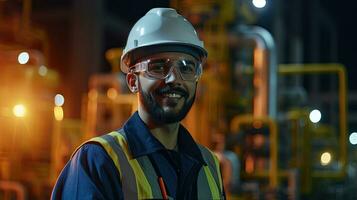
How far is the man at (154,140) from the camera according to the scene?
1.77 m

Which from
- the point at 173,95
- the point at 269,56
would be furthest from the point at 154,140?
the point at 269,56

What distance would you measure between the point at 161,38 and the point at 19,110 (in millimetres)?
5441

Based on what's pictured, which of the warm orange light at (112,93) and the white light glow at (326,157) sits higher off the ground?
the warm orange light at (112,93)

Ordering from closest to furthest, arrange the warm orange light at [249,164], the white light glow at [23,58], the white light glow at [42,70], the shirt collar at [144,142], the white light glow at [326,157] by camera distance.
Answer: the shirt collar at [144,142] → the warm orange light at [249,164] → the white light glow at [23,58] → the white light glow at [42,70] → the white light glow at [326,157]

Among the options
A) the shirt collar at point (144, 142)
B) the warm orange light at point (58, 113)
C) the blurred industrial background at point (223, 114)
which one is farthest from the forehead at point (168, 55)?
the warm orange light at point (58, 113)

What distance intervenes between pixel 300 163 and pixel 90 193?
577 cm

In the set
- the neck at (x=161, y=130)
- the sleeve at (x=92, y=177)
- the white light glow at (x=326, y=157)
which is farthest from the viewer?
the white light glow at (x=326, y=157)

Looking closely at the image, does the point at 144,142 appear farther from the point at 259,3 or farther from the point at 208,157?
the point at 259,3

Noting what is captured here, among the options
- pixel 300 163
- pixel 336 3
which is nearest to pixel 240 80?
pixel 300 163

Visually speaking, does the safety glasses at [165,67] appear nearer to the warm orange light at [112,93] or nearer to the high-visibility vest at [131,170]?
the high-visibility vest at [131,170]

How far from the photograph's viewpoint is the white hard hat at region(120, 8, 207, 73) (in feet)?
6.56

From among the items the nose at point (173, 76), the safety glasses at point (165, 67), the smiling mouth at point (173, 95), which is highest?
the safety glasses at point (165, 67)

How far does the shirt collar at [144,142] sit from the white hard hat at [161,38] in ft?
0.70

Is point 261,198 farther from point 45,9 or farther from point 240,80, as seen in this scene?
point 45,9
